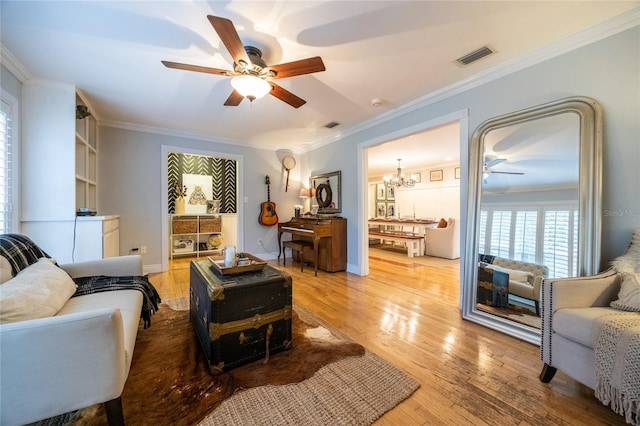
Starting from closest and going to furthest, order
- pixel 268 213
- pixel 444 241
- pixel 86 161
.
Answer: pixel 86 161 < pixel 268 213 < pixel 444 241

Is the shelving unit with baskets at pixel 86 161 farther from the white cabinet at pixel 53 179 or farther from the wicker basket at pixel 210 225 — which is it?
the wicker basket at pixel 210 225

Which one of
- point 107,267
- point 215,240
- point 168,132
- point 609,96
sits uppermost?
point 168,132

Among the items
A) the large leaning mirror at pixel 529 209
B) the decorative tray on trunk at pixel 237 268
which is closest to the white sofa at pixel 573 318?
the large leaning mirror at pixel 529 209

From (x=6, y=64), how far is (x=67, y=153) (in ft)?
2.72

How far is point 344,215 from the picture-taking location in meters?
4.35

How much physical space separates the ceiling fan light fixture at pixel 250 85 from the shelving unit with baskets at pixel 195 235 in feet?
13.6

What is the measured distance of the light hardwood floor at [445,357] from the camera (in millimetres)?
1305

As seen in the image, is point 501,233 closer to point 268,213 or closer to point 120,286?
point 120,286

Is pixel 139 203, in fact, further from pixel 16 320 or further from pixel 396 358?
pixel 396 358

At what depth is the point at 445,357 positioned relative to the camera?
1799 millimetres

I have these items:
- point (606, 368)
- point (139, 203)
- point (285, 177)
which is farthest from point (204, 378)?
point (285, 177)

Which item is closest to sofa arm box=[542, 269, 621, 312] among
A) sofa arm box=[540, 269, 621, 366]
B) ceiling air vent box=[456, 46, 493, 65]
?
sofa arm box=[540, 269, 621, 366]

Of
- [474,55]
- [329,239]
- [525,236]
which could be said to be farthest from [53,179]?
[525,236]

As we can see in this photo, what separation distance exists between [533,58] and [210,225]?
18.8 feet
